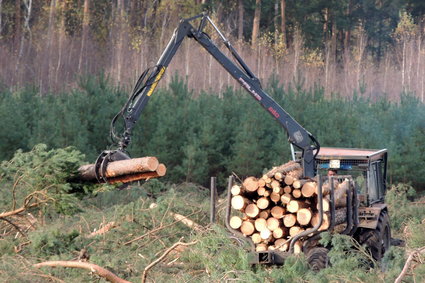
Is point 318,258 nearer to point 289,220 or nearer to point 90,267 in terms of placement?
point 289,220

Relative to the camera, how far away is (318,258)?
13.8 metres

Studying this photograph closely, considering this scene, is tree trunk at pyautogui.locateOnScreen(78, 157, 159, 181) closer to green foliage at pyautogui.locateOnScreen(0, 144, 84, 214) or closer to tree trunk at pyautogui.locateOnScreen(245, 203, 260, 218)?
green foliage at pyautogui.locateOnScreen(0, 144, 84, 214)

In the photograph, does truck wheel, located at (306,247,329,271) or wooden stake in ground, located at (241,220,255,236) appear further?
wooden stake in ground, located at (241,220,255,236)

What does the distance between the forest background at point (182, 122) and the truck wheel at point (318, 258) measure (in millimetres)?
501

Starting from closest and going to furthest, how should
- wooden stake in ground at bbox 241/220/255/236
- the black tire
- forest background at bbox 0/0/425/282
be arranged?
forest background at bbox 0/0/425/282, wooden stake in ground at bbox 241/220/255/236, the black tire

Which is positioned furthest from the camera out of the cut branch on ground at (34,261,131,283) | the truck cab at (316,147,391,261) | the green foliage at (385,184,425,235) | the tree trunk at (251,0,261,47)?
the tree trunk at (251,0,261,47)

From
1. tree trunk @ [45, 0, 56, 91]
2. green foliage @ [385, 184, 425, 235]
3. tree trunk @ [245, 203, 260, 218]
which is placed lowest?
green foliage @ [385, 184, 425, 235]

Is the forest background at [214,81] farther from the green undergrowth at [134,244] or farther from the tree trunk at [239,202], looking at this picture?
the tree trunk at [239,202]

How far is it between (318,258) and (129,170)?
3.20 m

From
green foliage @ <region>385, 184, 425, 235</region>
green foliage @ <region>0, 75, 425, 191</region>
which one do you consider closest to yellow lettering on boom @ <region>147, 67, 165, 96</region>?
green foliage @ <region>385, 184, 425, 235</region>

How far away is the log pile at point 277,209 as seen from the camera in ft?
46.6

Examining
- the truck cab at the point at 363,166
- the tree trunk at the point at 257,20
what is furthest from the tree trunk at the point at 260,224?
the tree trunk at the point at 257,20

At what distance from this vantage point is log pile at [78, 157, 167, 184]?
1158cm

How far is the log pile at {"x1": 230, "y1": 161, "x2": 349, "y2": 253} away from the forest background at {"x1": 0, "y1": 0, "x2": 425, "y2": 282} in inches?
25.1
